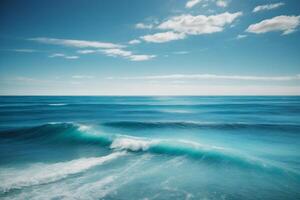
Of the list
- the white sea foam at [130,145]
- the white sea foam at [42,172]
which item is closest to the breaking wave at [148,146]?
the white sea foam at [130,145]

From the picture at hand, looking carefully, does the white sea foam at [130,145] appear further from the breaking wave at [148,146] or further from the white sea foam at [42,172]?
the white sea foam at [42,172]

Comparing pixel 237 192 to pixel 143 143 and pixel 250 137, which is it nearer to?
pixel 143 143

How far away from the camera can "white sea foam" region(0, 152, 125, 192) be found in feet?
27.9

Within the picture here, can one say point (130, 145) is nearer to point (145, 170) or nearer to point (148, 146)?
point (148, 146)

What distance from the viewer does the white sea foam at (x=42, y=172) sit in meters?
8.50

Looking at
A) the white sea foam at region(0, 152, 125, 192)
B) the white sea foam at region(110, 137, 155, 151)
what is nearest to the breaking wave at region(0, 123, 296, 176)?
the white sea foam at region(110, 137, 155, 151)

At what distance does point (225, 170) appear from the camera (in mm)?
10508

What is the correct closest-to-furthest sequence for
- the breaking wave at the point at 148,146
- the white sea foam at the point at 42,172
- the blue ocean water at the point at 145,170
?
the blue ocean water at the point at 145,170
the white sea foam at the point at 42,172
the breaking wave at the point at 148,146

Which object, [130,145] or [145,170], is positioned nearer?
[145,170]

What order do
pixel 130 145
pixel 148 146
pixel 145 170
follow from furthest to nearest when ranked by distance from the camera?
pixel 130 145, pixel 148 146, pixel 145 170

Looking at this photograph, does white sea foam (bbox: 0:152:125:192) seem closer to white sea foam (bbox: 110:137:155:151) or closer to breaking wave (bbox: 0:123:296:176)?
breaking wave (bbox: 0:123:296:176)

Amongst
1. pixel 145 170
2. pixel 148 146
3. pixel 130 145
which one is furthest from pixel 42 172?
pixel 148 146


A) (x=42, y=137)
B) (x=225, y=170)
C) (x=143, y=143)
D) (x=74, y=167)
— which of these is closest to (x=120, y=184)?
(x=74, y=167)

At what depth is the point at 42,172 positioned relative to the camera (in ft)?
32.3
